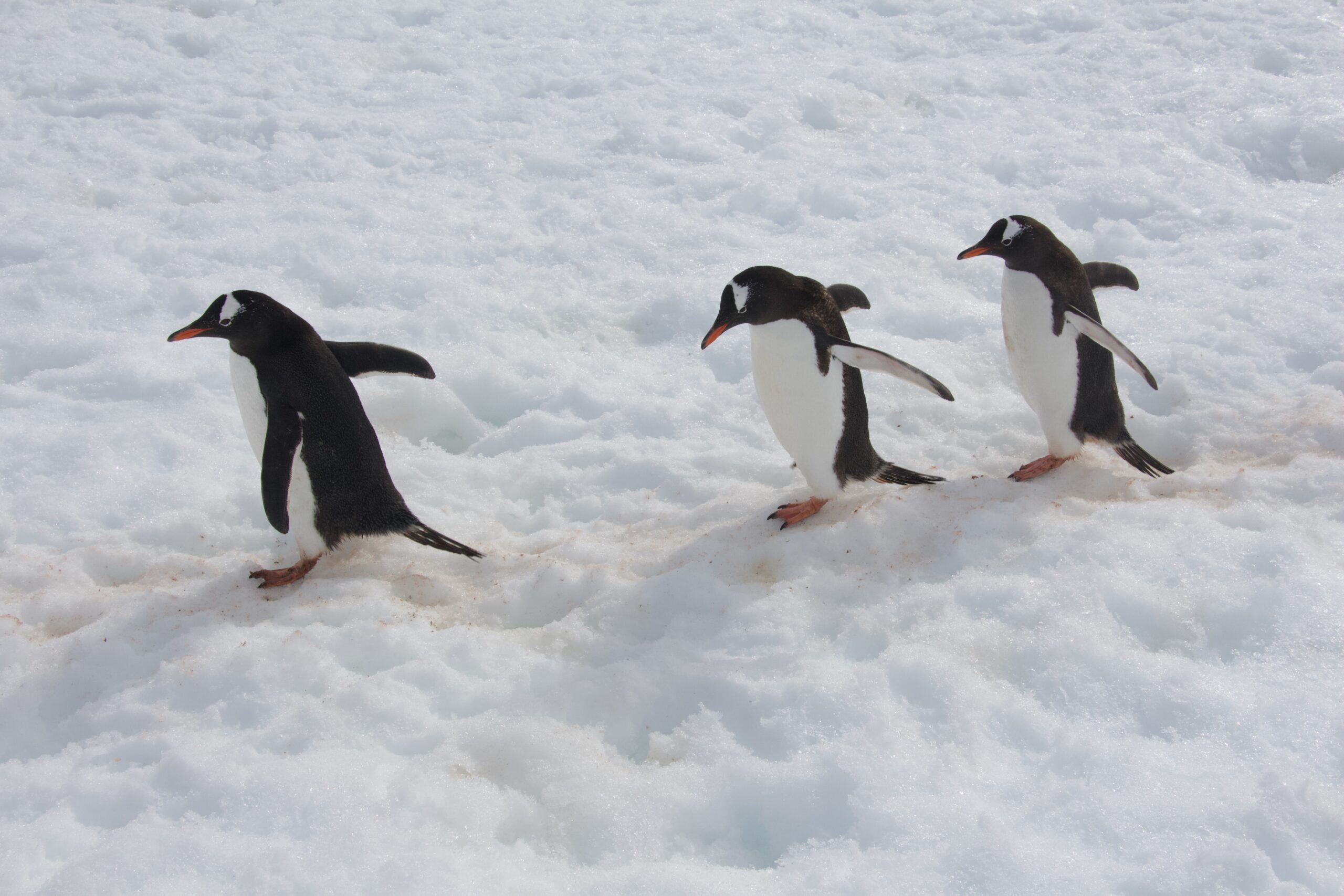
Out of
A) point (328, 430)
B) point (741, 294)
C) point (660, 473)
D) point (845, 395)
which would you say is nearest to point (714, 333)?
point (741, 294)

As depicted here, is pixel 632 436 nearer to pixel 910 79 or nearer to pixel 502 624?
pixel 502 624

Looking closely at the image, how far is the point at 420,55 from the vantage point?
250 inches

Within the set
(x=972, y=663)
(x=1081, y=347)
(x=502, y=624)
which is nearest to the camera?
(x=972, y=663)

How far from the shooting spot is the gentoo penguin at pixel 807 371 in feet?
9.53

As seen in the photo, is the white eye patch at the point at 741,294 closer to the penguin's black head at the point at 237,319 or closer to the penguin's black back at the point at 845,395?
the penguin's black back at the point at 845,395

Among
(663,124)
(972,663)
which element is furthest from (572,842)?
(663,124)

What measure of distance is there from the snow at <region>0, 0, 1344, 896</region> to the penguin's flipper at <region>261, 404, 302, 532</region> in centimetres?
28

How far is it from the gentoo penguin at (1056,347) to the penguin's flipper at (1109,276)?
0.68ft

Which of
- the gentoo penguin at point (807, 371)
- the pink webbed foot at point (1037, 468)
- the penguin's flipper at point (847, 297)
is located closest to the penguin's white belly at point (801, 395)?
the gentoo penguin at point (807, 371)

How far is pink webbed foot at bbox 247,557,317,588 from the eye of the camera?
2.88 metres

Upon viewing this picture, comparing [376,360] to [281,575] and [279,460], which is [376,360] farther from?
[281,575]

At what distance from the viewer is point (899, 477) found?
324cm

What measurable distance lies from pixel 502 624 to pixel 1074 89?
198 inches

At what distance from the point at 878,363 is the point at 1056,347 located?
66cm
